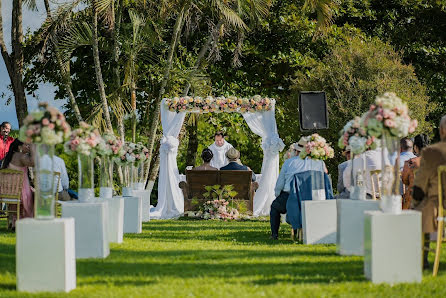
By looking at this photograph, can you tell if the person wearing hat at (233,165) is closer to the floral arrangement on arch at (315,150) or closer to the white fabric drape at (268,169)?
the white fabric drape at (268,169)

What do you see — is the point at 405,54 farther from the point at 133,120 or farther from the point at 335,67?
the point at 133,120

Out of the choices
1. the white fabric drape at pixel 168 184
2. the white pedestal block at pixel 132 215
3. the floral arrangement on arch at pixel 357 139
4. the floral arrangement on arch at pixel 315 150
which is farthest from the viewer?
the white fabric drape at pixel 168 184

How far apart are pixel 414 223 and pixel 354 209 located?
192cm

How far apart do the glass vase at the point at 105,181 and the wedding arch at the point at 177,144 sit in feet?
20.0

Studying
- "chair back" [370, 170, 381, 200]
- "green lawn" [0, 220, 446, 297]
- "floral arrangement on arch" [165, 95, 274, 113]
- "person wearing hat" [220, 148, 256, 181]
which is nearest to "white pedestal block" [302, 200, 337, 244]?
"green lawn" [0, 220, 446, 297]

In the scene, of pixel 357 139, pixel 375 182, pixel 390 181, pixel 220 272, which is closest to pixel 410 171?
pixel 375 182

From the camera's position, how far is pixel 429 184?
6.70 meters

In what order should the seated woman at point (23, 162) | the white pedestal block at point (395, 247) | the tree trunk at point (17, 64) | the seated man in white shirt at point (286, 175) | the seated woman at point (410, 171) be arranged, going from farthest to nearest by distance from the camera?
the tree trunk at point (17, 64) < the seated woman at point (23, 162) < the seated man in white shirt at point (286, 175) < the seated woman at point (410, 171) < the white pedestal block at point (395, 247)

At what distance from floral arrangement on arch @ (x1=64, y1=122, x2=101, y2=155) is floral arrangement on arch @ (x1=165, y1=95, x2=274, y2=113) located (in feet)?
26.8

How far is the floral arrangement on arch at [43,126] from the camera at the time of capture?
19.8 feet

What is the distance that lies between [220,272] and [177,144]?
31.2 feet

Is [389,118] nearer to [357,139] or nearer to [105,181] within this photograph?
[357,139]

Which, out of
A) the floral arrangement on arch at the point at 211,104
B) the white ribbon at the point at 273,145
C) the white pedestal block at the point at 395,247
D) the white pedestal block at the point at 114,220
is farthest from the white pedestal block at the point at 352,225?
the floral arrangement on arch at the point at 211,104

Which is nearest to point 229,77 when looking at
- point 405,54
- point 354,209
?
point 405,54
